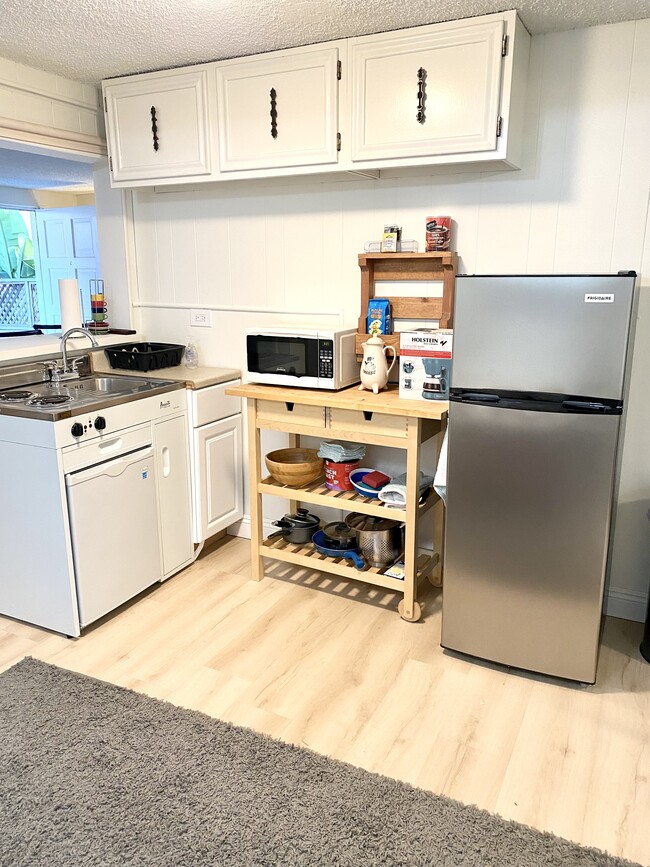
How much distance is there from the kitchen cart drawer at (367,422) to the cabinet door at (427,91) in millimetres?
1010

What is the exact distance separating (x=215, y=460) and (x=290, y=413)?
0.64m

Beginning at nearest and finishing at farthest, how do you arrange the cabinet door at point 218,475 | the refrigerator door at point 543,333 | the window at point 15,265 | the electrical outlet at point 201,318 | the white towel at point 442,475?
the refrigerator door at point 543,333 < the white towel at point 442,475 < the cabinet door at point 218,475 < the electrical outlet at point 201,318 < the window at point 15,265

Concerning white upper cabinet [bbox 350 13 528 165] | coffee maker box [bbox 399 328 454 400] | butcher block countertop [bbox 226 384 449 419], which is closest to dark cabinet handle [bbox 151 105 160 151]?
white upper cabinet [bbox 350 13 528 165]

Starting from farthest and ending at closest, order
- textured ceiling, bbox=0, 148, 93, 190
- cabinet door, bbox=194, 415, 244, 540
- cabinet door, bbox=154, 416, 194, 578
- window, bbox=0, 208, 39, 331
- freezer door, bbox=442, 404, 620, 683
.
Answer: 1. window, bbox=0, 208, 39, 331
2. textured ceiling, bbox=0, 148, 93, 190
3. cabinet door, bbox=194, 415, 244, 540
4. cabinet door, bbox=154, 416, 194, 578
5. freezer door, bbox=442, 404, 620, 683

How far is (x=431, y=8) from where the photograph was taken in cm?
228

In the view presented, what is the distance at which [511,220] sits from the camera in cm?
268

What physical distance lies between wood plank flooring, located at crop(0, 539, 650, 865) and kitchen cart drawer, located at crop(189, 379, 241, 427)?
0.79 meters

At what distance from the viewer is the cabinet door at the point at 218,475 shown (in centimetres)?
318

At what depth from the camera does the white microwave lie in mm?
2717

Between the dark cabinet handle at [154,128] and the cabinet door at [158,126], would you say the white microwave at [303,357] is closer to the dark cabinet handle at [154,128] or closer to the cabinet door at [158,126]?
the cabinet door at [158,126]

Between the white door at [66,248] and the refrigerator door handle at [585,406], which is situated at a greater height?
the white door at [66,248]

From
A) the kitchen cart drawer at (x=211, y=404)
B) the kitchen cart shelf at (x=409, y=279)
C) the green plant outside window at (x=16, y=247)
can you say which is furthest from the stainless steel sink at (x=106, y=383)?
the green plant outside window at (x=16, y=247)

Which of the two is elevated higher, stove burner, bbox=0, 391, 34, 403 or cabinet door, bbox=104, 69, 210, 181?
cabinet door, bbox=104, 69, 210, 181

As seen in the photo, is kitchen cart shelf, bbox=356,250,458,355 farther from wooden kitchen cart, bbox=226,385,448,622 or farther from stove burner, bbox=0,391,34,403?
stove burner, bbox=0,391,34,403
